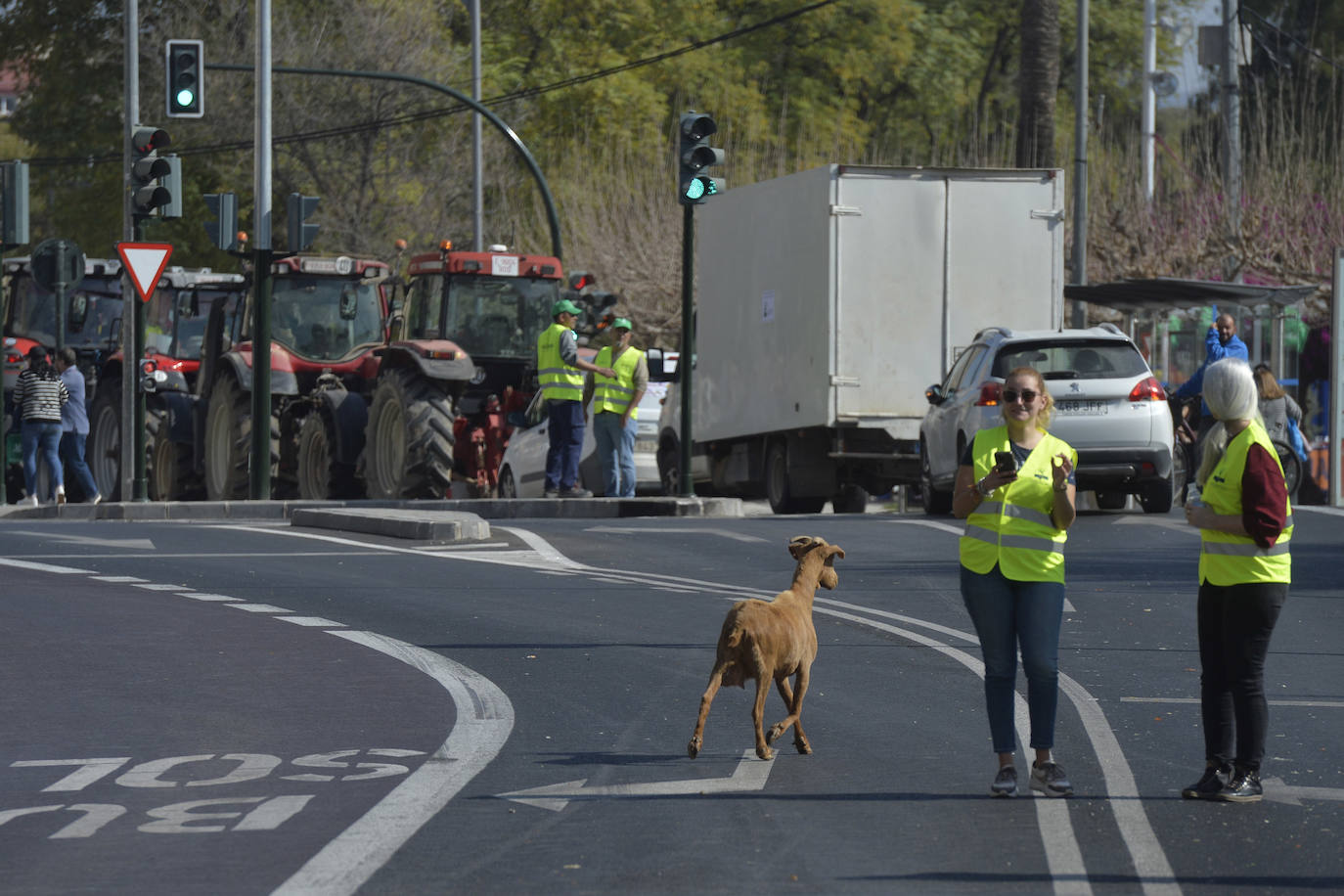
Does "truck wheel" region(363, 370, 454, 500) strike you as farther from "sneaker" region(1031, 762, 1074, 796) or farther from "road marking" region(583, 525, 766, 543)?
"sneaker" region(1031, 762, 1074, 796)

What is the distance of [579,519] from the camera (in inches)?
908

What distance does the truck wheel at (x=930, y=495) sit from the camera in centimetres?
2236

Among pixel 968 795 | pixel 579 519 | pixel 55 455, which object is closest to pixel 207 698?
pixel 968 795

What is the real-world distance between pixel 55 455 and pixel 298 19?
1020 inches

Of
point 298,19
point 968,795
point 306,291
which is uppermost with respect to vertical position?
point 298,19

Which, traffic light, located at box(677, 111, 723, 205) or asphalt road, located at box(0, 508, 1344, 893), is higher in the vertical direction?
traffic light, located at box(677, 111, 723, 205)

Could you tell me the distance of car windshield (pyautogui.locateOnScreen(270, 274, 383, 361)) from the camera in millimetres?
26141

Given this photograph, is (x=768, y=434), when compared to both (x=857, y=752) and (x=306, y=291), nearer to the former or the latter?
(x=306, y=291)

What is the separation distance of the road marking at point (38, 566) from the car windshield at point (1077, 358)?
798cm

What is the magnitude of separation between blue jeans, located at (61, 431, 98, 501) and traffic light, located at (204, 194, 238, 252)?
4324 millimetres

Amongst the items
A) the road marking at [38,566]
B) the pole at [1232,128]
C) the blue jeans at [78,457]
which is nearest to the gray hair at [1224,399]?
the road marking at [38,566]

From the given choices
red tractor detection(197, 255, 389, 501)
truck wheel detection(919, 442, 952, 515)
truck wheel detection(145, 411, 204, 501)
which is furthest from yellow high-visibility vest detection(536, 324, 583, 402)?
truck wheel detection(145, 411, 204, 501)

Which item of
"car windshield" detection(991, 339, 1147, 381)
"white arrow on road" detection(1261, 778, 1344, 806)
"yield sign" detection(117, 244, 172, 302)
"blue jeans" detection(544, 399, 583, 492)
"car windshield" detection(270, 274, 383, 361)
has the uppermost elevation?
"yield sign" detection(117, 244, 172, 302)

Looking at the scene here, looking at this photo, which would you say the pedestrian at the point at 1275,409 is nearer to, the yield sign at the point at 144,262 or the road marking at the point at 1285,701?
the yield sign at the point at 144,262
